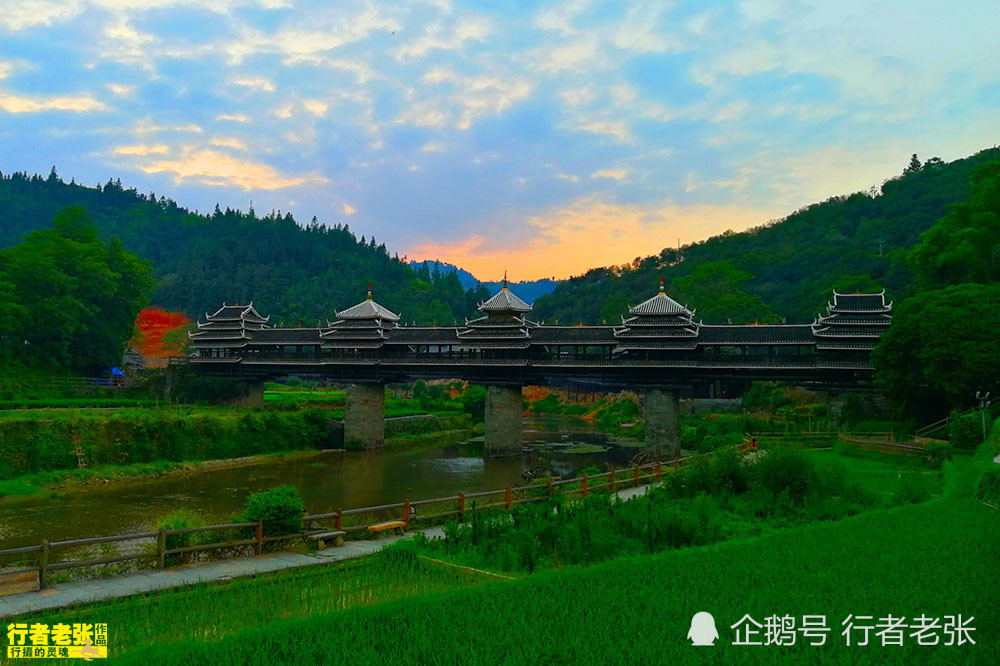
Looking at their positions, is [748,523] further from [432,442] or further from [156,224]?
[156,224]

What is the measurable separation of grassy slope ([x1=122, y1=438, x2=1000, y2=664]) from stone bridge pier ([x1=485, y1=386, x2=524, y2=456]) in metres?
33.2

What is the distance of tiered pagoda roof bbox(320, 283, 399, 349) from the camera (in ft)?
167

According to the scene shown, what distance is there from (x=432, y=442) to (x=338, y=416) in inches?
304

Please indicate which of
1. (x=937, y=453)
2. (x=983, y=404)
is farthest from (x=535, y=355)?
(x=983, y=404)

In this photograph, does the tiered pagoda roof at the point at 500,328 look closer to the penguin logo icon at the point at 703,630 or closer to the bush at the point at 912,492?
the bush at the point at 912,492

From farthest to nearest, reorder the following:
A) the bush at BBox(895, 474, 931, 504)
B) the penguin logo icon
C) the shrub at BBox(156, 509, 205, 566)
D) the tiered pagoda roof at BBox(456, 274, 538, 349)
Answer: the tiered pagoda roof at BBox(456, 274, 538, 349), the bush at BBox(895, 474, 931, 504), the shrub at BBox(156, 509, 205, 566), the penguin logo icon

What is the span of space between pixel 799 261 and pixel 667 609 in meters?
103

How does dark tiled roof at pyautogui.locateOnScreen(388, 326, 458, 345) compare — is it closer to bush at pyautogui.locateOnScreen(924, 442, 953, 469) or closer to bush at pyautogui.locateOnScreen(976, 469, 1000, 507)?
bush at pyautogui.locateOnScreen(924, 442, 953, 469)

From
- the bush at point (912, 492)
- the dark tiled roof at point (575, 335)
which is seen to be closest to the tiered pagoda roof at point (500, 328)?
the dark tiled roof at point (575, 335)

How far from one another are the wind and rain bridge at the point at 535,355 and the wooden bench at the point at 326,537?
1164 inches

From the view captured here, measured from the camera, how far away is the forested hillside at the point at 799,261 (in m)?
79.8

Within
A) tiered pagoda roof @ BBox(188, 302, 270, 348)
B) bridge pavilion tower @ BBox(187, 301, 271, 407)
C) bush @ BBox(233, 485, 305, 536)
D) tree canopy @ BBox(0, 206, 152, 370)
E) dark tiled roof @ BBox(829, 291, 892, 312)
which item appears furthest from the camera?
tiered pagoda roof @ BBox(188, 302, 270, 348)

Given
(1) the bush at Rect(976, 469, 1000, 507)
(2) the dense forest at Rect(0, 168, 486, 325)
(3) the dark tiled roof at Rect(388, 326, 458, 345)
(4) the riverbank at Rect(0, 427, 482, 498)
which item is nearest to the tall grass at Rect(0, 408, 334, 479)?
A: (4) the riverbank at Rect(0, 427, 482, 498)

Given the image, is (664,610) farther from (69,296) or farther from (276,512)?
(69,296)
